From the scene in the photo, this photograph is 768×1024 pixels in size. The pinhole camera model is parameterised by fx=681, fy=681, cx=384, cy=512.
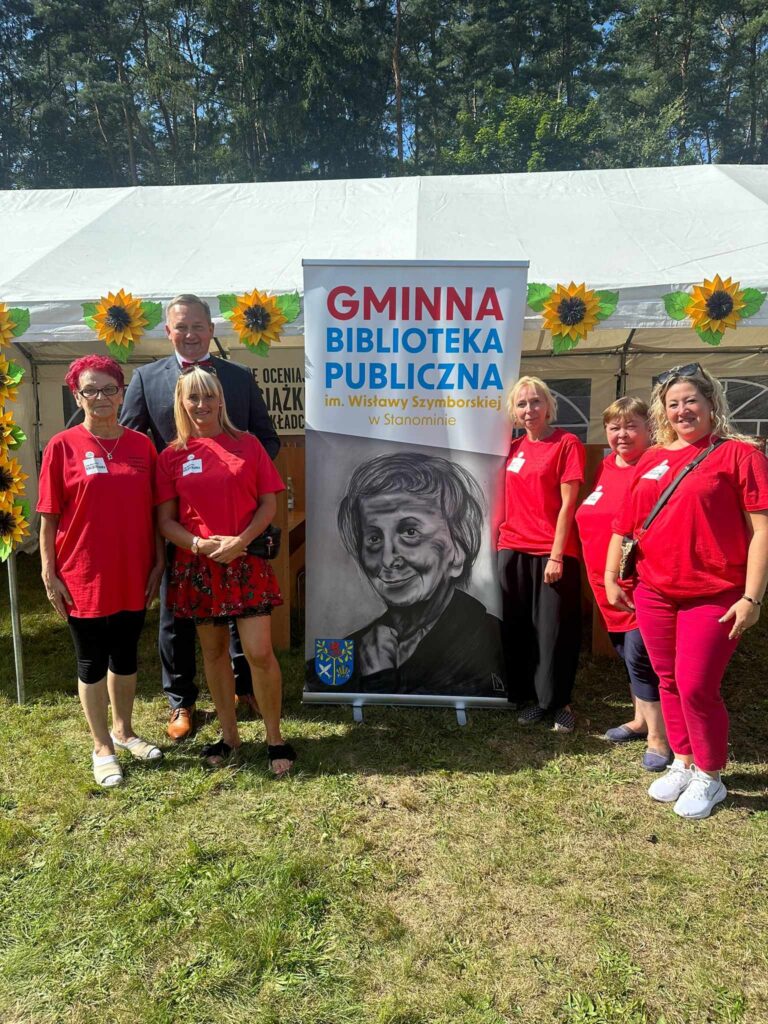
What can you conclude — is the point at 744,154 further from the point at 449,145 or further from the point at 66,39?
the point at 66,39

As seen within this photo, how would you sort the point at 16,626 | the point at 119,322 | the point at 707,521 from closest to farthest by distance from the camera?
1. the point at 707,521
2. the point at 16,626
3. the point at 119,322

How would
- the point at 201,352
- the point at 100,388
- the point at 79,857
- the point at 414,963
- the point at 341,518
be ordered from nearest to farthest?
the point at 414,963 < the point at 79,857 < the point at 100,388 < the point at 201,352 < the point at 341,518

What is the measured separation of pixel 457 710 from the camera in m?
3.19

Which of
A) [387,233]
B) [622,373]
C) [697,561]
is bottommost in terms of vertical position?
[697,561]

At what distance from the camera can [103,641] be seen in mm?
2645

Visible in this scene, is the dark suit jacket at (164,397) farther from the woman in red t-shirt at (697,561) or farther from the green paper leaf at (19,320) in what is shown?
the woman in red t-shirt at (697,561)

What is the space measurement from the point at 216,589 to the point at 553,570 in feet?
4.62

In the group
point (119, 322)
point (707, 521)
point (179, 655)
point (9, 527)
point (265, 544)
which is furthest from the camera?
point (119, 322)

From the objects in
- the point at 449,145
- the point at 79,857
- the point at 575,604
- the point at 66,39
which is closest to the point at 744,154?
the point at 449,145

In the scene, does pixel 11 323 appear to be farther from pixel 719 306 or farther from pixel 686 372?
pixel 719 306

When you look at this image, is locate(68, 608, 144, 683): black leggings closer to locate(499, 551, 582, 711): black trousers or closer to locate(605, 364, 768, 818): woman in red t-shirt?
locate(499, 551, 582, 711): black trousers

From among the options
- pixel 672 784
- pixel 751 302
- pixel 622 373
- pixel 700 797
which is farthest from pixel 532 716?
pixel 622 373

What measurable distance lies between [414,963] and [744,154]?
34.2m

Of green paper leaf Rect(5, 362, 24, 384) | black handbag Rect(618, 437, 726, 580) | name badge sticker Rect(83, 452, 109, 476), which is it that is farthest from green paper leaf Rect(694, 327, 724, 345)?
green paper leaf Rect(5, 362, 24, 384)
